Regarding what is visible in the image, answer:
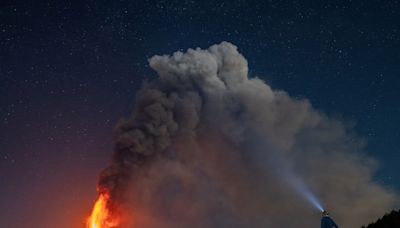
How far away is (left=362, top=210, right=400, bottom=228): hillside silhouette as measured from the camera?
710 inches

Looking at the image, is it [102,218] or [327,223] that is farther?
[102,218]

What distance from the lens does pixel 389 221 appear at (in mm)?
18797

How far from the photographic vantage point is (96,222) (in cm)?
4428

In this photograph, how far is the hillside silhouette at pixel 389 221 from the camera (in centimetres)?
1803

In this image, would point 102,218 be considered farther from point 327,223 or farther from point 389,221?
point 389,221

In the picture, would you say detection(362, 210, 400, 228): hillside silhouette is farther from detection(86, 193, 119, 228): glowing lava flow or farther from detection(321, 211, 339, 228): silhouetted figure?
detection(86, 193, 119, 228): glowing lava flow

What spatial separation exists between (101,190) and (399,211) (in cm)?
3487

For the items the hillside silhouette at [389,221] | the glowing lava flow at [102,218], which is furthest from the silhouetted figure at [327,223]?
the glowing lava flow at [102,218]

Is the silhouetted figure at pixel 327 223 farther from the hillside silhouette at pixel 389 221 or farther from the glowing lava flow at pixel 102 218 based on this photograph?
the glowing lava flow at pixel 102 218

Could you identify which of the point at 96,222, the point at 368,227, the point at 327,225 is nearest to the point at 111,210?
the point at 96,222

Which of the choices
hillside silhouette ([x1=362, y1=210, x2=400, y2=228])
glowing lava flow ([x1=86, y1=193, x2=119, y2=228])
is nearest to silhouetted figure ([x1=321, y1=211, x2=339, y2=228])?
hillside silhouette ([x1=362, y1=210, x2=400, y2=228])

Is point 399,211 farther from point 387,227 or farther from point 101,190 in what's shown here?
point 101,190

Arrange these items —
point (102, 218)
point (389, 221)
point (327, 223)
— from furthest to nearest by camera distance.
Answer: point (102, 218) → point (327, 223) → point (389, 221)

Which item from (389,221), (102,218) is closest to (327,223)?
(389,221)
